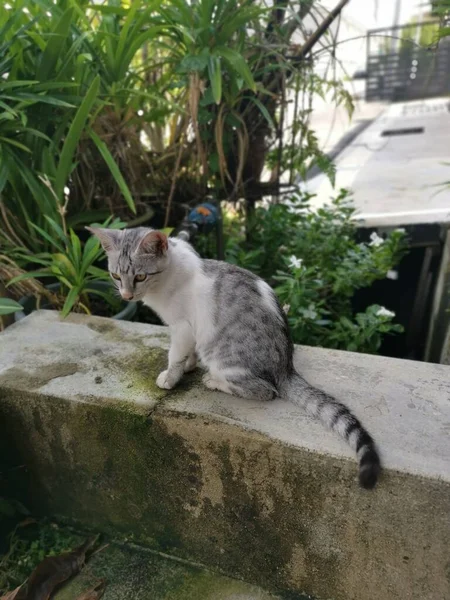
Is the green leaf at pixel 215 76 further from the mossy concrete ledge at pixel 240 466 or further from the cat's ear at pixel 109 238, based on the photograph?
the mossy concrete ledge at pixel 240 466

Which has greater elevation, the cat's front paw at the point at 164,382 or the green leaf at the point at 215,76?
the green leaf at the point at 215,76

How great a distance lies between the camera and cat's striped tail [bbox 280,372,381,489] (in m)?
1.13

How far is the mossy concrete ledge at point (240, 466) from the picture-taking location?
1.22 metres

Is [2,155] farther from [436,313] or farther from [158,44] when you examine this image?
[436,313]

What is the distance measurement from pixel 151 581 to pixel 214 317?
2.96 ft

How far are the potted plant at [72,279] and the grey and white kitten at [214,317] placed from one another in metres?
0.55

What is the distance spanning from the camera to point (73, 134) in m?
2.01

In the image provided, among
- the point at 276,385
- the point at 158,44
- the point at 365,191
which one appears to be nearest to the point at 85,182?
the point at 158,44

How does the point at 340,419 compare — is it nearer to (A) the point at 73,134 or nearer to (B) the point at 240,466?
(B) the point at 240,466

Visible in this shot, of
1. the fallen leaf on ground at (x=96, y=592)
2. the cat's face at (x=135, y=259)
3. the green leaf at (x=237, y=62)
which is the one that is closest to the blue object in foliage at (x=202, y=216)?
the green leaf at (x=237, y=62)

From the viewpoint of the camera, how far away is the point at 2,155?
1.98 metres

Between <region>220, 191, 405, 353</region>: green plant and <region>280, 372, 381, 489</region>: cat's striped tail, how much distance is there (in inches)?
23.5

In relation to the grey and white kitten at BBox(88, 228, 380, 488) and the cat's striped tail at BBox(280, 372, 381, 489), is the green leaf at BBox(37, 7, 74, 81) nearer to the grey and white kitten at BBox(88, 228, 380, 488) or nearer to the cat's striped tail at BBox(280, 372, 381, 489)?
the grey and white kitten at BBox(88, 228, 380, 488)

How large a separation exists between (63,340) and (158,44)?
166 centimetres
